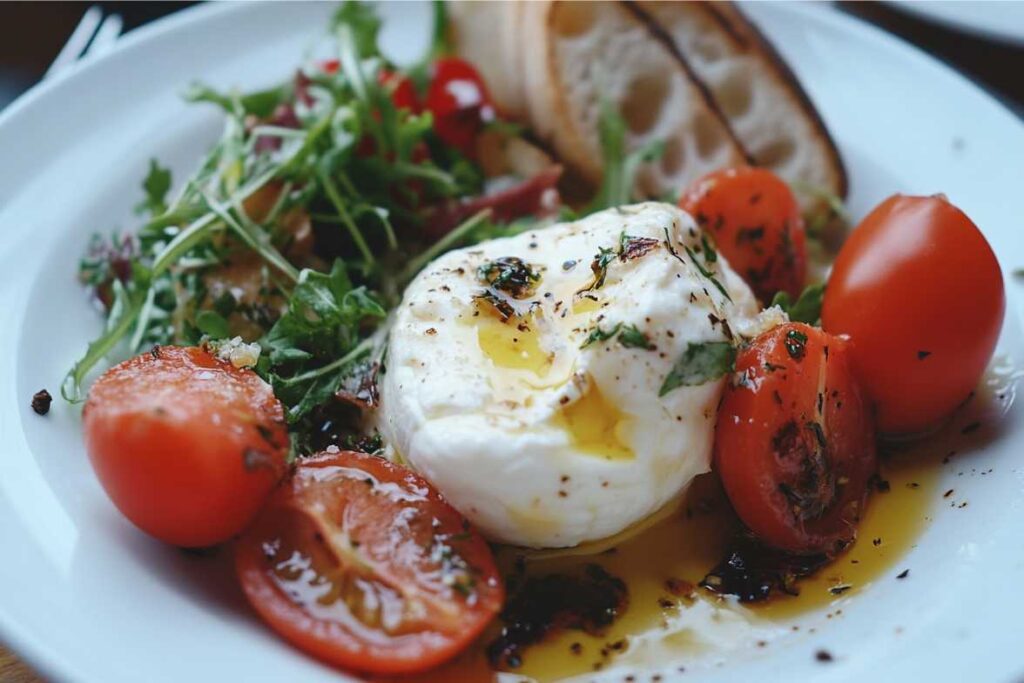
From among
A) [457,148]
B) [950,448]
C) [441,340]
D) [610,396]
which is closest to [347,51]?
[457,148]

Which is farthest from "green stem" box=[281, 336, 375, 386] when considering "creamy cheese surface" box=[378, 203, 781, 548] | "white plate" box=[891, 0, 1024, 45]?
Result: "white plate" box=[891, 0, 1024, 45]

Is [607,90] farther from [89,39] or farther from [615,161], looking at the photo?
[89,39]

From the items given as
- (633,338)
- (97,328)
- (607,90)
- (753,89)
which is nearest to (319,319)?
(97,328)

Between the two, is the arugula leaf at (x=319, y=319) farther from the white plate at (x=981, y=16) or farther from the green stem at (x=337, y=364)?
the white plate at (x=981, y=16)

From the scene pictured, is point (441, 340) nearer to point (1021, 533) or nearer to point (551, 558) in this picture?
point (551, 558)

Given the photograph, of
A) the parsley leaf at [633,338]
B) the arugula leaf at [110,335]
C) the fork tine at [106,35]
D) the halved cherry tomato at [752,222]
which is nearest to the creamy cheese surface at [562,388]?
the parsley leaf at [633,338]

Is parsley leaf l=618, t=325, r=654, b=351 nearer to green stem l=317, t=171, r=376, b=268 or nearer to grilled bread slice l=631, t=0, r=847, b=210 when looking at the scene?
green stem l=317, t=171, r=376, b=268

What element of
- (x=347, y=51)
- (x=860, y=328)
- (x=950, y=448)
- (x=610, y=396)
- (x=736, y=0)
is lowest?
Answer: (x=950, y=448)

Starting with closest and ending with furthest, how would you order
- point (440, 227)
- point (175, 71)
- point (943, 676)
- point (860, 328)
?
point (943, 676)
point (860, 328)
point (440, 227)
point (175, 71)
